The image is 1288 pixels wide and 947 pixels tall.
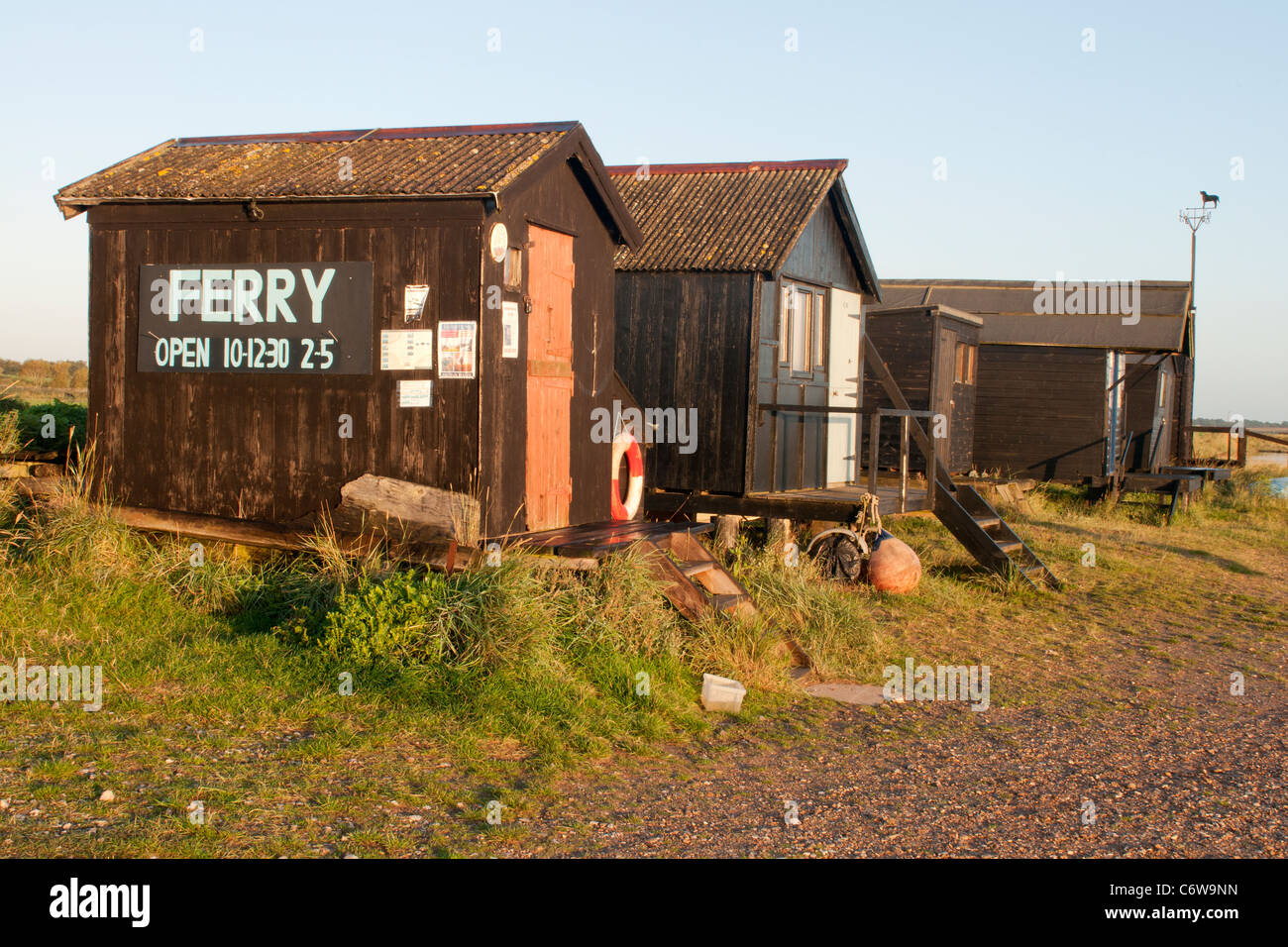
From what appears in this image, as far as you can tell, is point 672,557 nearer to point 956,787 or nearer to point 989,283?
point 956,787

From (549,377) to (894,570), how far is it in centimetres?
479

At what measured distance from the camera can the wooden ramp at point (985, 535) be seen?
13.1 meters

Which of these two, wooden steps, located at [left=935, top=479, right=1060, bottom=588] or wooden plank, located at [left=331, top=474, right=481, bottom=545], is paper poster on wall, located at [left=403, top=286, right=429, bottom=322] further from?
wooden steps, located at [left=935, top=479, right=1060, bottom=588]

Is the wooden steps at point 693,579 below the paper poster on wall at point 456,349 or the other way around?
below

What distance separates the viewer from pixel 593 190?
10.2 m

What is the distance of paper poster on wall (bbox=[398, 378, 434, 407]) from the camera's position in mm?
8664

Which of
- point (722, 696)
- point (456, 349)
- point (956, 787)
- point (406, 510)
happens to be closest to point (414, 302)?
point (456, 349)

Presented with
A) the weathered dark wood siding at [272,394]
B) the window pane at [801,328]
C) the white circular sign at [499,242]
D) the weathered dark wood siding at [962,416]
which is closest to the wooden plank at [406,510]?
the weathered dark wood siding at [272,394]

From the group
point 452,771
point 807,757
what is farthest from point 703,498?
point 452,771

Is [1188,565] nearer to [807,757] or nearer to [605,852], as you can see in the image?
[807,757]

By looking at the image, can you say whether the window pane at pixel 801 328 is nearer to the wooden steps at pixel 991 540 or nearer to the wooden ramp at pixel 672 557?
the wooden steps at pixel 991 540

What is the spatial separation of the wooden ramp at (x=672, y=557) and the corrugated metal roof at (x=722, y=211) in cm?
458

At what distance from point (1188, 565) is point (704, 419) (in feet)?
23.3

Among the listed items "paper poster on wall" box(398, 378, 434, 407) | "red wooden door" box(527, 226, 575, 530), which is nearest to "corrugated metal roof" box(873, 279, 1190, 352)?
"red wooden door" box(527, 226, 575, 530)
